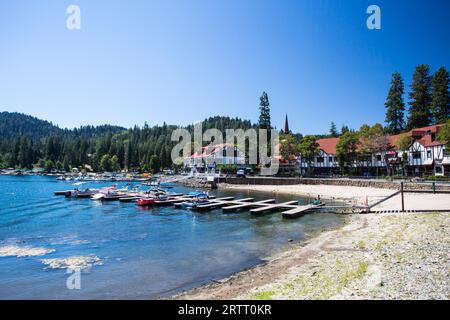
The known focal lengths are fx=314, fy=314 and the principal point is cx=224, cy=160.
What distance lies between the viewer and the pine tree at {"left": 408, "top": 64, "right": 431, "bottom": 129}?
8631 centimetres

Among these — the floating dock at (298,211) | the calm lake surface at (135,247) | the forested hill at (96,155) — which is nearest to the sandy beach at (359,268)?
the calm lake surface at (135,247)

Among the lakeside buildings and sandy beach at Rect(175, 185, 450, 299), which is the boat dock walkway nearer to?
sandy beach at Rect(175, 185, 450, 299)

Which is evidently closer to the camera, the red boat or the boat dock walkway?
the boat dock walkway

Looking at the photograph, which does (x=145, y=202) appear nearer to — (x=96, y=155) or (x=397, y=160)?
(x=397, y=160)

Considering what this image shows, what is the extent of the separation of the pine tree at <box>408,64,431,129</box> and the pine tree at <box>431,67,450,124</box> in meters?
3.35

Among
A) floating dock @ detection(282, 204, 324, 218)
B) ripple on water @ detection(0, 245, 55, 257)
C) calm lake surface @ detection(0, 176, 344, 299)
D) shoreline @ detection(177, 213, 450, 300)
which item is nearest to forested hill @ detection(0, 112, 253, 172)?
calm lake surface @ detection(0, 176, 344, 299)

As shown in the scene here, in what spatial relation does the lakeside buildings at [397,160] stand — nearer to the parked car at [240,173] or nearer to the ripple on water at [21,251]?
the parked car at [240,173]

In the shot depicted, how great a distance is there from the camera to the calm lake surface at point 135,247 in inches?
639

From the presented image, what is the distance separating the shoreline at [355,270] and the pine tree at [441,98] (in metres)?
70.0

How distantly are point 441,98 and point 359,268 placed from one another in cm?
8410

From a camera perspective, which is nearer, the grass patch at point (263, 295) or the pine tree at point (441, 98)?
the grass patch at point (263, 295)

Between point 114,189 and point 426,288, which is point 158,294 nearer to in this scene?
point 426,288
